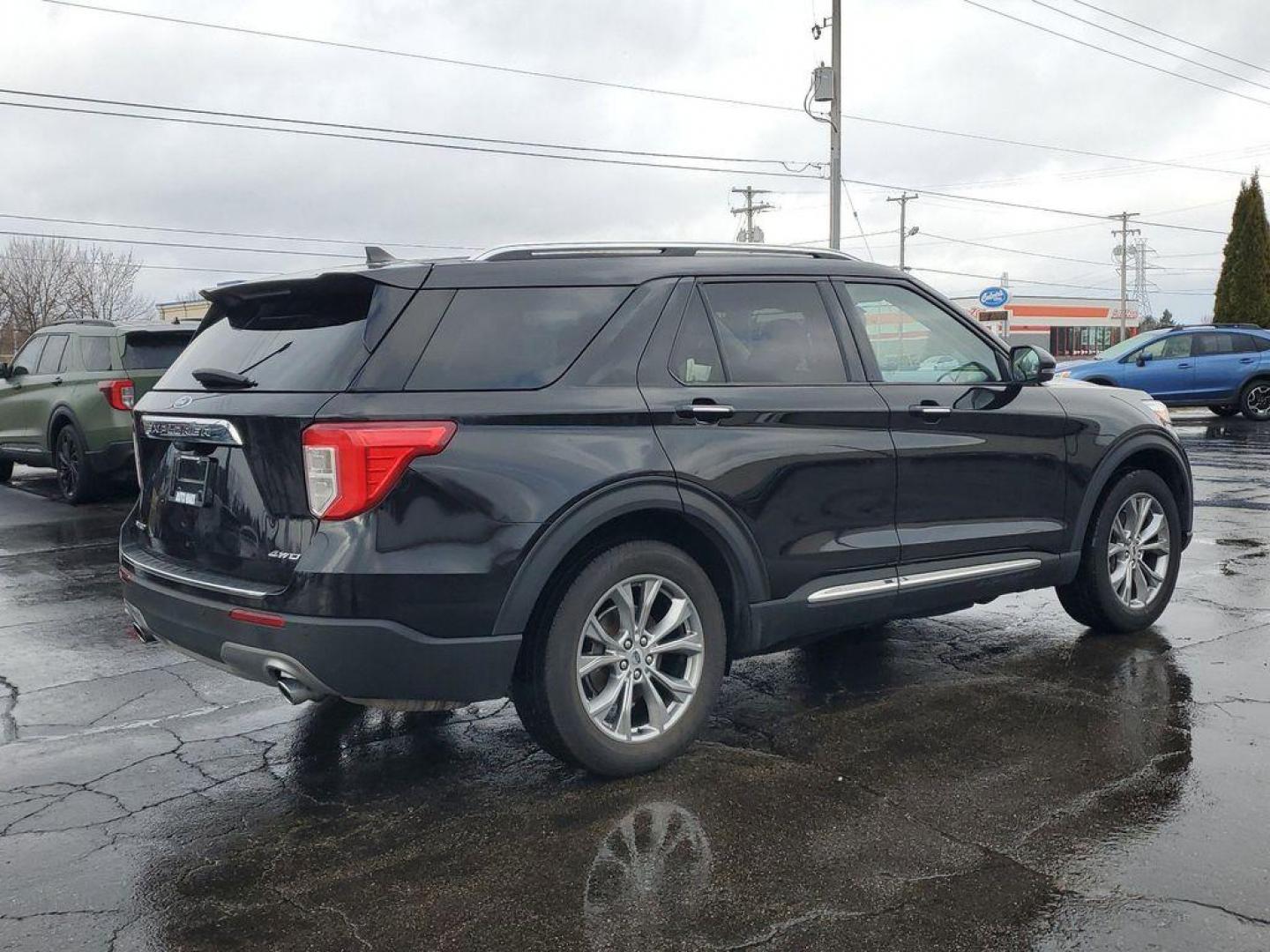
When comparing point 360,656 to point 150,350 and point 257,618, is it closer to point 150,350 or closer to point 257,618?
point 257,618

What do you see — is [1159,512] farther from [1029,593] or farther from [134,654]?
[134,654]

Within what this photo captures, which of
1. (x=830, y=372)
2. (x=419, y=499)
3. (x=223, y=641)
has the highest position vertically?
(x=830, y=372)

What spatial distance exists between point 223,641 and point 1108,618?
4.22m

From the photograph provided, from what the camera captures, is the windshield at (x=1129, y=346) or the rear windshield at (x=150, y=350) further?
the windshield at (x=1129, y=346)

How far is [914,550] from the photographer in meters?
4.88

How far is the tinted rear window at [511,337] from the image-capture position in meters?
3.86

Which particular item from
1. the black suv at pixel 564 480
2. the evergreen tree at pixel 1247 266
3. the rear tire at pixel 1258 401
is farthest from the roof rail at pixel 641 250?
the evergreen tree at pixel 1247 266

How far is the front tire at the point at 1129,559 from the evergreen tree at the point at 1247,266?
30904 millimetres

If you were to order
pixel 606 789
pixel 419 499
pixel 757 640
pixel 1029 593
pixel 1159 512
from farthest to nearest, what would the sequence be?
pixel 1029 593, pixel 1159 512, pixel 757 640, pixel 606 789, pixel 419 499

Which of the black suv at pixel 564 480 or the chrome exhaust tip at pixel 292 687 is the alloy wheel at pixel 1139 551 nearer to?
the black suv at pixel 564 480

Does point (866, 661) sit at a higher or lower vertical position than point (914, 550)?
lower

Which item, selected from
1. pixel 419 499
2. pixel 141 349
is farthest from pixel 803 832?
pixel 141 349

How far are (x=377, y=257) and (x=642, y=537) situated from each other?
1.43 metres

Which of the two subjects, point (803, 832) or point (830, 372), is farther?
point (830, 372)
